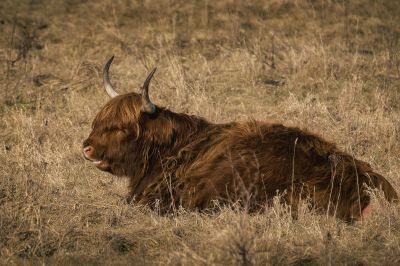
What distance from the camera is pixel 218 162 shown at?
20.6ft

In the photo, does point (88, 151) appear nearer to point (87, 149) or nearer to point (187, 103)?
point (87, 149)

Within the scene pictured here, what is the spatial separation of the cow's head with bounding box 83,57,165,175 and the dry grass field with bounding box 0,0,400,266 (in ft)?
1.16

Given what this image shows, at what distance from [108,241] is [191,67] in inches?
289

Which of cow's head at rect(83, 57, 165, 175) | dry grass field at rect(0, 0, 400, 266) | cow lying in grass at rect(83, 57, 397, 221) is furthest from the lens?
cow's head at rect(83, 57, 165, 175)

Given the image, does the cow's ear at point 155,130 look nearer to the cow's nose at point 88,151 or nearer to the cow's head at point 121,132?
the cow's head at point 121,132

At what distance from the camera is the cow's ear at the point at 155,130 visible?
6.74 meters

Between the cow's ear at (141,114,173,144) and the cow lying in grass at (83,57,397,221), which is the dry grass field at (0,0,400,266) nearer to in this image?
the cow lying in grass at (83,57,397,221)

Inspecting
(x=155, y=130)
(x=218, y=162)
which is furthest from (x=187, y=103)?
(x=218, y=162)

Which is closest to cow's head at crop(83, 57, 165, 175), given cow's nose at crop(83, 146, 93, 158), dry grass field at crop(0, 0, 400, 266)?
cow's nose at crop(83, 146, 93, 158)

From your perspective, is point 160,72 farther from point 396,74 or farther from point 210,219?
point 210,219

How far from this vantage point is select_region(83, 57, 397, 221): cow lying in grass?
589 cm

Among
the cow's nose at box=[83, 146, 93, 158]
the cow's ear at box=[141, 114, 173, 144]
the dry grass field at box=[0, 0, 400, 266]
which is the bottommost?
the dry grass field at box=[0, 0, 400, 266]

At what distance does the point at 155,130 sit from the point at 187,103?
338 cm

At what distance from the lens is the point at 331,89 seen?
36.0 ft
